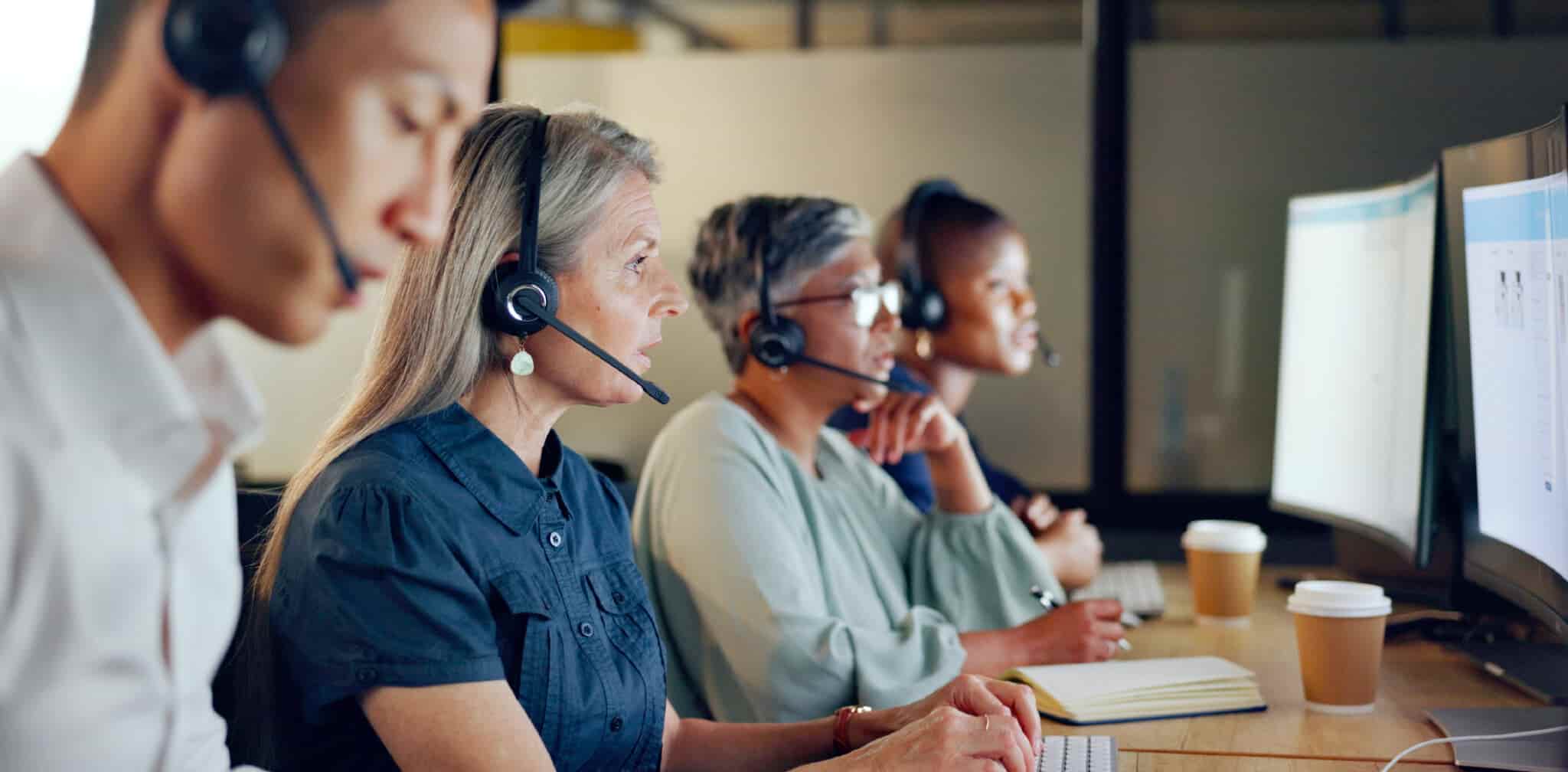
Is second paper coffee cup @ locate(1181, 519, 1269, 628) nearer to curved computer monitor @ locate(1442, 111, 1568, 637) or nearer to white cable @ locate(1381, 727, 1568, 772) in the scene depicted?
curved computer monitor @ locate(1442, 111, 1568, 637)

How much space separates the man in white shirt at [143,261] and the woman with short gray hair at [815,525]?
91 centimetres

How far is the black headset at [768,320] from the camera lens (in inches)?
73.9

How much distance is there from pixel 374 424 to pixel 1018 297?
63.6 inches

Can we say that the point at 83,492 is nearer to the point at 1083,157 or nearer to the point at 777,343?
the point at 777,343

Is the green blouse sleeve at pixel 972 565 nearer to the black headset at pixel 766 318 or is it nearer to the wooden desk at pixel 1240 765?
the black headset at pixel 766 318

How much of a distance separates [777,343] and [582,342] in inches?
24.4

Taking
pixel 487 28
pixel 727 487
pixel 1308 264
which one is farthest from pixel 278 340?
pixel 1308 264

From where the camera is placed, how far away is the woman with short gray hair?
63.1 inches

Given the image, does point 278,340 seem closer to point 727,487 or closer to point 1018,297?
point 727,487

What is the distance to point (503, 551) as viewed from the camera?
1.20 metres

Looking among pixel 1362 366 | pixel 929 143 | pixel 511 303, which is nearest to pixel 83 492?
pixel 511 303

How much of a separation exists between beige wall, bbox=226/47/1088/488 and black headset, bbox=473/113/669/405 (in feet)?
5.37

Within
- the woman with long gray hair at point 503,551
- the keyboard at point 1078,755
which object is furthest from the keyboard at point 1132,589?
the woman with long gray hair at point 503,551


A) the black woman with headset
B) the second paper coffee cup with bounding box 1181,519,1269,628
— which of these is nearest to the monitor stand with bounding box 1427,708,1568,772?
the second paper coffee cup with bounding box 1181,519,1269,628
